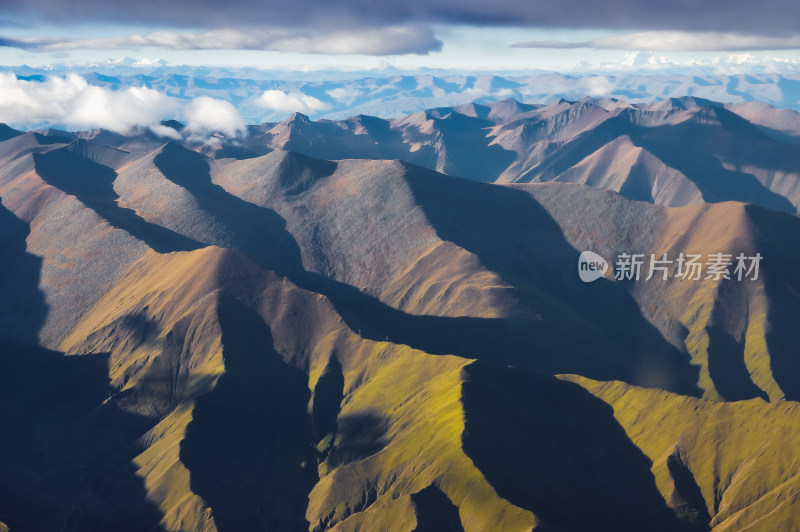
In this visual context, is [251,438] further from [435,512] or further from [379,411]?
[435,512]

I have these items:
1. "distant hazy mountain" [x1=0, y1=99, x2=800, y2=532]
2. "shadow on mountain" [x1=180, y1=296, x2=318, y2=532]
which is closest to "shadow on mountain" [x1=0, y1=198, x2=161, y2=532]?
"distant hazy mountain" [x1=0, y1=99, x2=800, y2=532]

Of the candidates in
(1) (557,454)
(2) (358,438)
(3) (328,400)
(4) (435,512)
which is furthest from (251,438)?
(1) (557,454)

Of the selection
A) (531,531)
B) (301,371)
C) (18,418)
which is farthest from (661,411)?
(18,418)

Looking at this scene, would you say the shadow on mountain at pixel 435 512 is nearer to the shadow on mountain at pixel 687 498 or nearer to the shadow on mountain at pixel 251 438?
the shadow on mountain at pixel 251 438

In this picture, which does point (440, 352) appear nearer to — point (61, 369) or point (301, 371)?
point (301, 371)

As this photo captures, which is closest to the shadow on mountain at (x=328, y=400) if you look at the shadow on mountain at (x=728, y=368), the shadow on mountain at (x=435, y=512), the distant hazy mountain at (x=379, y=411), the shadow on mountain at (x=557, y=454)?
the distant hazy mountain at (x=379, y=411)

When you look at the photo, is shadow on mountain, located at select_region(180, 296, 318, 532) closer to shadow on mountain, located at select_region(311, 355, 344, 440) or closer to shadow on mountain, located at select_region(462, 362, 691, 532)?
shadow on mountain, located at select_region(311, 355, 344, 440)
